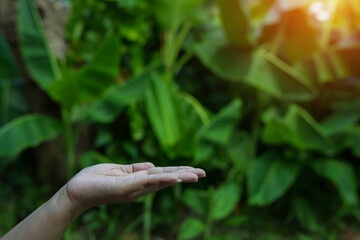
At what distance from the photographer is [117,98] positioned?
1.72m

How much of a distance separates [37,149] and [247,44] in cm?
122

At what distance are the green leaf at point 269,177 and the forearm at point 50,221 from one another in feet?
4.77

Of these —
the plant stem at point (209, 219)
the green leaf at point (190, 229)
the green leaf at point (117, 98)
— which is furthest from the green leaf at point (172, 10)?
the green leaf at point (190, 229)

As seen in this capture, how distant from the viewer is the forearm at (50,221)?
1.73ft

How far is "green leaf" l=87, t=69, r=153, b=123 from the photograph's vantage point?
171 cm

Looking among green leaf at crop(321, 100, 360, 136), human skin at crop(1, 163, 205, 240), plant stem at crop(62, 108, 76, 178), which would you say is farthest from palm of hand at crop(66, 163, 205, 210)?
green leaf at crop(321, 100, 360, 136)

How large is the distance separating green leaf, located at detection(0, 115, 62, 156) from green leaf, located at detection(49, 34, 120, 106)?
13 cm

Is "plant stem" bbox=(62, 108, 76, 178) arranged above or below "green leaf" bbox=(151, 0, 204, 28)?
below

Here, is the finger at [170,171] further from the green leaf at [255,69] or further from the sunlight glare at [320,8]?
the sunlight glare at [320,8]

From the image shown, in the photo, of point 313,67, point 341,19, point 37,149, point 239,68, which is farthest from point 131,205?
point 341,19

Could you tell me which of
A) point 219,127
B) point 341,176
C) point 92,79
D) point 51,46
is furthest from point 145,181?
point 341,176

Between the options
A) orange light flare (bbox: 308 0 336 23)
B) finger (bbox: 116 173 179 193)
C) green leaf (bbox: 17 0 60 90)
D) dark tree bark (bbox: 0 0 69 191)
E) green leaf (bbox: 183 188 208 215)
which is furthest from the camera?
orange light flare (bbox: 308 0 336 23)

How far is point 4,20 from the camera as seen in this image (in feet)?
6.62

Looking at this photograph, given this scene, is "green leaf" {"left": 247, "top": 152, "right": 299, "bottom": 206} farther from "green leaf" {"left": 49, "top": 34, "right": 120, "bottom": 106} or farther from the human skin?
the human skin
